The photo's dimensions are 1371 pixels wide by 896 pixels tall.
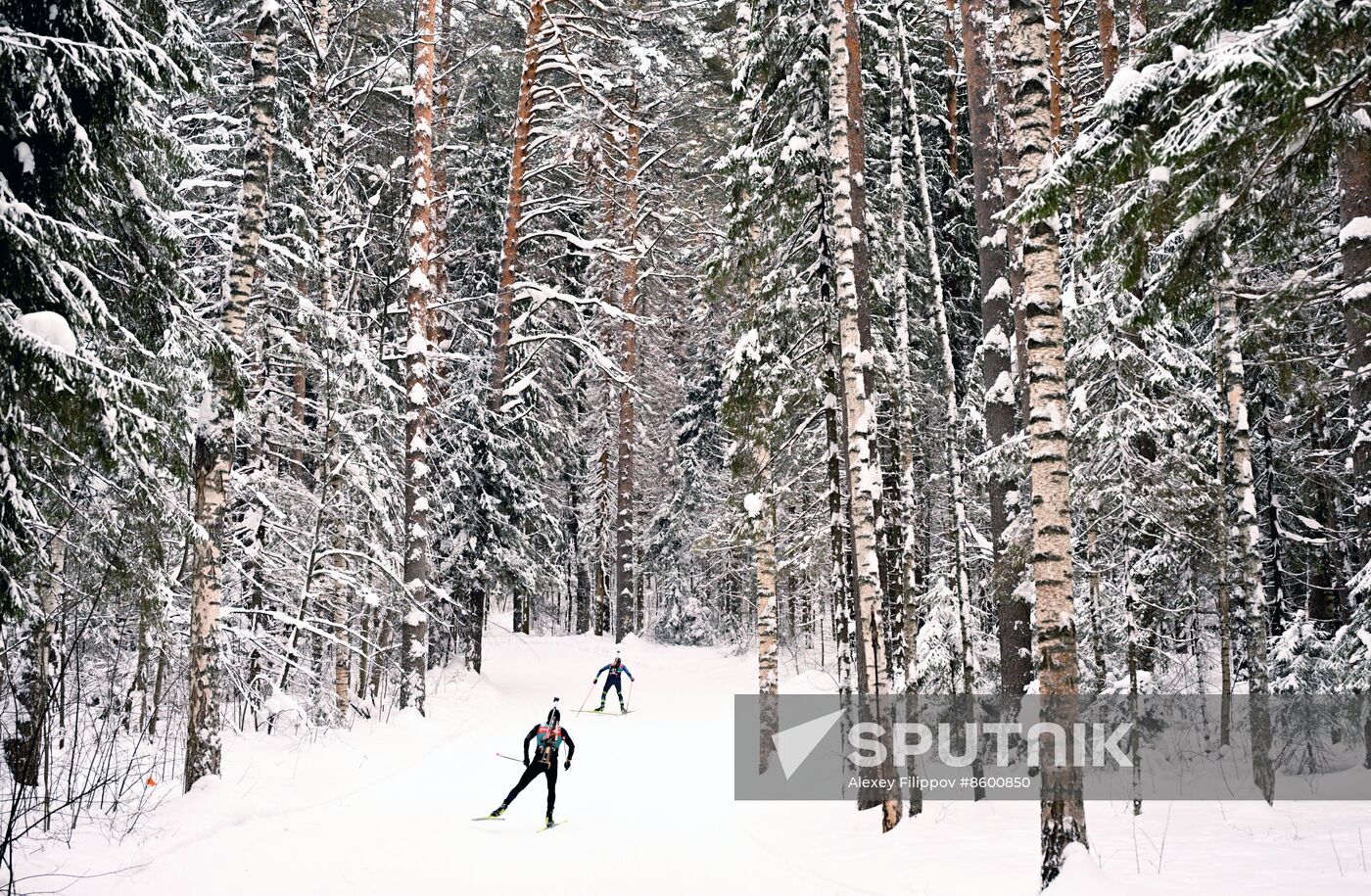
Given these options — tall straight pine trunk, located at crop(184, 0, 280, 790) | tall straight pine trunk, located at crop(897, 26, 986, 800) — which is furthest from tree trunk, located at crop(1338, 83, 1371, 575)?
tall straight pine trunk, located at crop(184, 0, 280, 790)

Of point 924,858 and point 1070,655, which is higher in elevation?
point 1070,655

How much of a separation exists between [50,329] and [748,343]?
10.2 meters

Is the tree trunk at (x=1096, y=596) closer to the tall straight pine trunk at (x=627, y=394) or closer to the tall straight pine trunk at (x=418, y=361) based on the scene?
the tall straight pine trunk at (x=418, y=361)

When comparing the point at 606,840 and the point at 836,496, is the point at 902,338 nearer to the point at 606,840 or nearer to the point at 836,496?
the point at 836,496

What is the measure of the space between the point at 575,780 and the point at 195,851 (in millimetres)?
6350

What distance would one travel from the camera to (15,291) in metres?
6.47

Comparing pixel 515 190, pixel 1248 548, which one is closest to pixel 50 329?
pixel 1248 548

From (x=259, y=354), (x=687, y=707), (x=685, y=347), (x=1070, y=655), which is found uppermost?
(x=685, y=347)

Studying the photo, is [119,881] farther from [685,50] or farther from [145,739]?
[685,50]

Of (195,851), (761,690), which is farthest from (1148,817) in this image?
(195,851)

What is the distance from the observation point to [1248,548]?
1152 centimetres

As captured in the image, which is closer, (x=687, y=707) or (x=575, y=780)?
(x=575, y=780)

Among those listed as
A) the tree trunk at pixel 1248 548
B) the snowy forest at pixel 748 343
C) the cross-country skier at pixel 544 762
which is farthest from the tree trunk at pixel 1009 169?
the cross-country skier at pixel 544 762

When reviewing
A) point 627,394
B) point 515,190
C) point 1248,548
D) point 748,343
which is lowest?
point 1248,548
